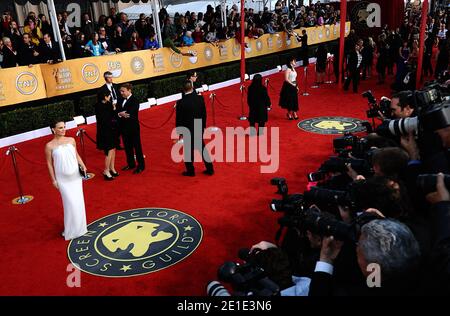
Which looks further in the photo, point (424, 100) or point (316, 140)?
point (316, 140)

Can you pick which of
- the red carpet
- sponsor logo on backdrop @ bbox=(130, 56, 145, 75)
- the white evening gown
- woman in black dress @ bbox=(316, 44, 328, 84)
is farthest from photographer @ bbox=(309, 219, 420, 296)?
woman in black dress @ bbox=(316, 44, 328, 84)

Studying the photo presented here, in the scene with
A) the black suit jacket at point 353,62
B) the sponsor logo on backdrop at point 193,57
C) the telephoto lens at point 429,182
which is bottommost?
the black suit jacket at point 353,62

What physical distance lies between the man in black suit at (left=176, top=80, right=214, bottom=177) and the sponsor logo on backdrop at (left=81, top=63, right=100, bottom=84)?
588 centimetres

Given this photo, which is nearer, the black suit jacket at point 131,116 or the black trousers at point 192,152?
the black trousers at point 192,152

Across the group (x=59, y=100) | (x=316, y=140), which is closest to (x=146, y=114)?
(x=59, y=100)

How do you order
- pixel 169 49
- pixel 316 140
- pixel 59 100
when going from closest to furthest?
pixel 316 140
pixel 59 100
pixel 169 49

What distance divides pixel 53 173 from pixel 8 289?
5.29 feet

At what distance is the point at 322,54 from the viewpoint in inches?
606

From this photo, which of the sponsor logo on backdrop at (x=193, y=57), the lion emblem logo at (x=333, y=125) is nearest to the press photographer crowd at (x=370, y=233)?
the lion emblem logo at (x=333, y=125)

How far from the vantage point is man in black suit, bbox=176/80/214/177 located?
7.41 meters

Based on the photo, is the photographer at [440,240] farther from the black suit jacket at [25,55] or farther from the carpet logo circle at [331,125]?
the black suit jacket at [25,55]

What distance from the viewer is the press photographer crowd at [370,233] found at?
223 cm

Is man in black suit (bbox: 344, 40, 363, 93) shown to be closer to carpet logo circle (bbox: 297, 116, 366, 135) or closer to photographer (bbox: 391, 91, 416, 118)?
carpet logo circle (bbox: 297, 116, 366, 135)

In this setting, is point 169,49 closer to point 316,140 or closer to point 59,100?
point 59,100
